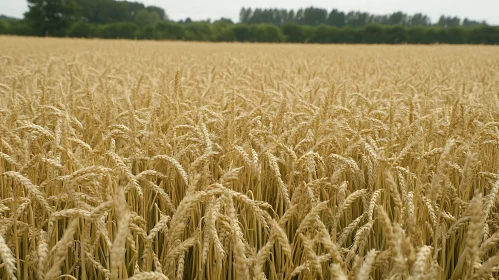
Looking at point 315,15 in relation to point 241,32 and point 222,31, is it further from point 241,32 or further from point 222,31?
point 222,31

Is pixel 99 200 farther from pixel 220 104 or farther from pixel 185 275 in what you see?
pixel 220 104

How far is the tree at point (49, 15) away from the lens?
156ft

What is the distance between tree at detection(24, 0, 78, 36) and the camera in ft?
156

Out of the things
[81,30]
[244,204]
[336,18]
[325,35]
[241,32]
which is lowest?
[244,204]

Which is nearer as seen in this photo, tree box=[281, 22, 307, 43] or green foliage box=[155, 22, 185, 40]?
green foliage box=[155, 22, 185, 40]

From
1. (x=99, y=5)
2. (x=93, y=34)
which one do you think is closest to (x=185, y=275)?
(x=93, y=34)

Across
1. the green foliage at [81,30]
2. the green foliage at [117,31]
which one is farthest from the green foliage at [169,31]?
the green foliage at [81,30]

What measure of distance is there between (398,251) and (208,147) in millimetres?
1023

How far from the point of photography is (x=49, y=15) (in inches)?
1923

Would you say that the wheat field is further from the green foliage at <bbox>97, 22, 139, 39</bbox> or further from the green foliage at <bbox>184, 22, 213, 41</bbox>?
the green foliage at <bbox>97, 22, 139, 39</bbox>

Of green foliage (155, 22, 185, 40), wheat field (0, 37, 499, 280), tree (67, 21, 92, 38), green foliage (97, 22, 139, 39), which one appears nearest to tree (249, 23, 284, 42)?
green foliage (155, 22, 185, 40)

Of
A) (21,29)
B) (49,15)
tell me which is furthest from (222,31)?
(21,29)

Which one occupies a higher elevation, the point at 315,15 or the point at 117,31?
the point at 315,15

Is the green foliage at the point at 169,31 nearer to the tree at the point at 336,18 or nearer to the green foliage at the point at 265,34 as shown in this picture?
the green foliage at the point at 265,34
